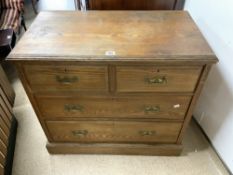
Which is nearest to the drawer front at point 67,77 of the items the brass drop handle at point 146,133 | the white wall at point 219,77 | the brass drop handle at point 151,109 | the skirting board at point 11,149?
the brass drop handle at point 151,109

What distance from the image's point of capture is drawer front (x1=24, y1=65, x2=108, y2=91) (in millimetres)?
954

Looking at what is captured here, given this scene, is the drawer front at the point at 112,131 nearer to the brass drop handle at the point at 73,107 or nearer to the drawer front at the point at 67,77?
the brass drop handle at the point at 73,107

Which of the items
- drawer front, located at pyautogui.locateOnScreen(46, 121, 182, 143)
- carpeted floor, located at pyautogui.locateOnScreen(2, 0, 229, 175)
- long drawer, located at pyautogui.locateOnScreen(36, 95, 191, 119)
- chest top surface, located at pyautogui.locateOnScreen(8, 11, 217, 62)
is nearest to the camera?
chest top surface, located at pyautogui.locateOnScreen(8, 11, 217, 62)

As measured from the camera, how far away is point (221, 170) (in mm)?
1335

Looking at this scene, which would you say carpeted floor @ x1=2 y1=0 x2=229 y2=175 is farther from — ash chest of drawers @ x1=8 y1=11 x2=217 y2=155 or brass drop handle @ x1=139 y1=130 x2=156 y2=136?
brass drop handle @ x1=139 y1=130 x2=156 y2=136

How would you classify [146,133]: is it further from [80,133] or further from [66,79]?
[66,79]

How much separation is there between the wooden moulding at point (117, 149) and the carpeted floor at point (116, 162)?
0.04m

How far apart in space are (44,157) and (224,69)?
135 cm

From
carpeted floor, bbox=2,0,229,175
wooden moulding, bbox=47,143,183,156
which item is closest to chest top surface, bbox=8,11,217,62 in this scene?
wooden moulding, bbox=47,143,183,156

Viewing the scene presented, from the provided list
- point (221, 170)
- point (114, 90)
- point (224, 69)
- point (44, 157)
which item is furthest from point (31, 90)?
point (221, 170)

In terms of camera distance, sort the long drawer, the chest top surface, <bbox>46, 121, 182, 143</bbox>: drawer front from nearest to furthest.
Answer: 1. the chest top surface
2. the long drawer
3. <bbox>46, 121, 182, 143</bbox>: drawer front

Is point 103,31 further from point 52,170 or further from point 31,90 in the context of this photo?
point 52,170

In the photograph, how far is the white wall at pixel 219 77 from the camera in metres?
1.15

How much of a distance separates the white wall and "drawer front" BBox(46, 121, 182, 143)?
0.31 metres
